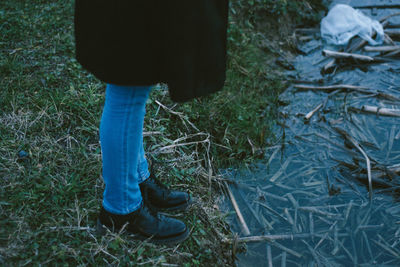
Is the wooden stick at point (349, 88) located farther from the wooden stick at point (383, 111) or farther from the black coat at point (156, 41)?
the black coat at point (156, 41)

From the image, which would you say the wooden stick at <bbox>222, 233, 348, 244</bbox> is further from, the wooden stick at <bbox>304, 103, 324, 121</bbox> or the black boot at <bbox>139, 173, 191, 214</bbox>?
the wooden stick at <bbox>304, 103, 324, 121</bbox>

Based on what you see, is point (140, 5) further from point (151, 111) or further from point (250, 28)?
point (250, 28)

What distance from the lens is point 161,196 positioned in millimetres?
1872

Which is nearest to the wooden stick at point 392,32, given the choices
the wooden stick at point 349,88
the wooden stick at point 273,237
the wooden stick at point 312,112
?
the wooden stick at point 349,88

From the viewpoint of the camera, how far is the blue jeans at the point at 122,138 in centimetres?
132

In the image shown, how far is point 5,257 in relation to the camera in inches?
60.3

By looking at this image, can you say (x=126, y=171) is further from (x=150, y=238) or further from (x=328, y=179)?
(x=328, y=179)

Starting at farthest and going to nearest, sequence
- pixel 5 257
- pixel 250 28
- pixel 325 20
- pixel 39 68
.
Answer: pixel 325 20, pixel 250 28, pixel 39 68, pixel 5 257

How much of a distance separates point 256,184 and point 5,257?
5.10 feet

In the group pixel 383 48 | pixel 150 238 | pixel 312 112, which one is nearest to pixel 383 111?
pixel 312 112

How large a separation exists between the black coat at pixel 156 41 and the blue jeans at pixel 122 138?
9cm

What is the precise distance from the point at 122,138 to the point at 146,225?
0.49 m

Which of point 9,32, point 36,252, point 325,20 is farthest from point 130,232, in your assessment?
point 325,20

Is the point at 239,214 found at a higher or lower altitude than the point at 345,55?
lower
